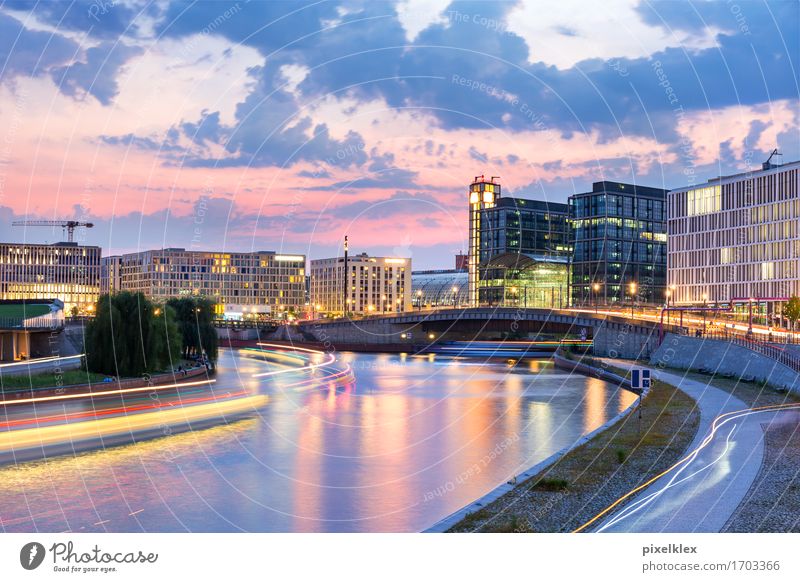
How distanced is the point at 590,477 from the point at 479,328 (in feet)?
371

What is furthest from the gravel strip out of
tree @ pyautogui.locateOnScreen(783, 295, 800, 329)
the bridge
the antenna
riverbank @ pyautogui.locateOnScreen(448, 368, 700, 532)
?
the antenna

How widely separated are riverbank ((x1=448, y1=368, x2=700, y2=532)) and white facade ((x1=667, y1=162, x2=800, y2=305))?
279 feet

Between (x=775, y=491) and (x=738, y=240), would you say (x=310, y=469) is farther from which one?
(x=738, y=240)

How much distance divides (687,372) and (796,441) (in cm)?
4003

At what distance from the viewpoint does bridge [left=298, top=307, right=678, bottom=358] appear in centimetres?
10112

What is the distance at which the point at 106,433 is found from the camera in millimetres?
37938

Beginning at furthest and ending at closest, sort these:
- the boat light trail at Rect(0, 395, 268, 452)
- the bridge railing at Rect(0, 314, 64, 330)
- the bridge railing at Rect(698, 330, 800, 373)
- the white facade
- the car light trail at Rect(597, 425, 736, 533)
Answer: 1. the white facade
2. the bridge railing at Rect(0, 314, 64, 330)
3. the bridge railing at Rect(698, 330, 800, 373)
4. the boat light trail at Rect(0, 395, 268, 452)
5. the car light trail at Rect(597, 425, 736, 533)

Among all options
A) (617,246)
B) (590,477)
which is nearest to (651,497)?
(590,477)

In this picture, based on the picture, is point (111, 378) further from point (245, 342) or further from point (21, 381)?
point (245, 342)

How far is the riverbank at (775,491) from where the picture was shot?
63.2ft

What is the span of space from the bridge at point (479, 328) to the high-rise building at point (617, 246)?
1550 inches

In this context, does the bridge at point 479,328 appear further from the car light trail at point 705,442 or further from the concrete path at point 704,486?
the concrete path at point 704,486

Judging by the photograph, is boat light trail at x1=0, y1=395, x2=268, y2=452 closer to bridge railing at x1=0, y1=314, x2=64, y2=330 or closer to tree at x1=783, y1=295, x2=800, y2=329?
bridge railing at x1=0, y1=314, x2=64, y2=330
